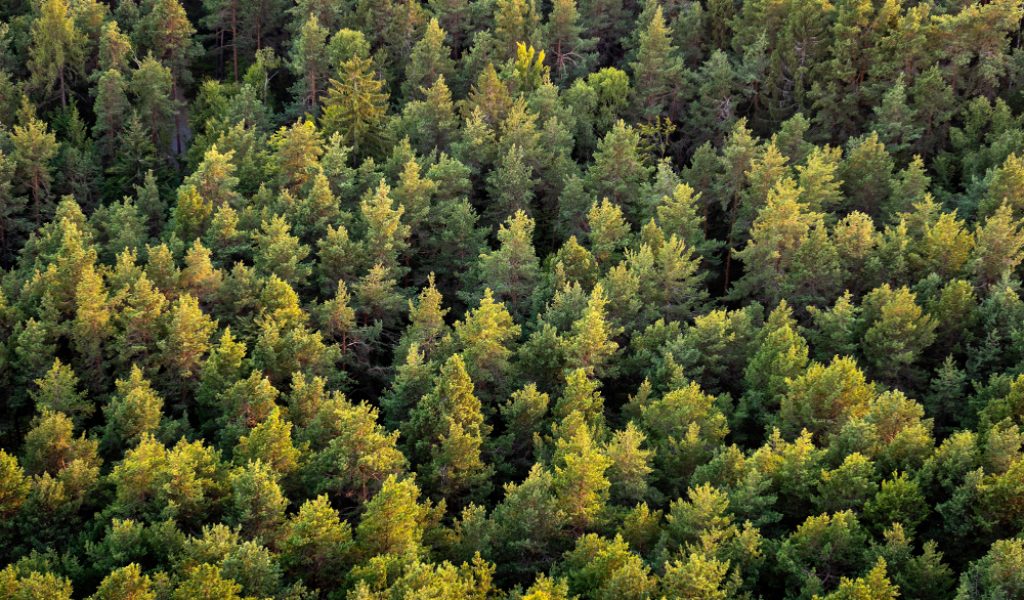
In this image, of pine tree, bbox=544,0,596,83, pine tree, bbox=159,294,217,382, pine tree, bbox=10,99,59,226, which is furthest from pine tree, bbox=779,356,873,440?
pine tree, bbox=10,99,59,226

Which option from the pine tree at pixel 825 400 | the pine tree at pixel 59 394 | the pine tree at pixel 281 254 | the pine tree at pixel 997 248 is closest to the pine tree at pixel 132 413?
the pine tree at pixel 59 394

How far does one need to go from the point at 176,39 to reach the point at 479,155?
24811 mm

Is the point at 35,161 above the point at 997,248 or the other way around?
the other way around

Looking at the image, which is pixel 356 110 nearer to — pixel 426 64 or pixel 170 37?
pixel 426 64

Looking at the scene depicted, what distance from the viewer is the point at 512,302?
57.6 meters

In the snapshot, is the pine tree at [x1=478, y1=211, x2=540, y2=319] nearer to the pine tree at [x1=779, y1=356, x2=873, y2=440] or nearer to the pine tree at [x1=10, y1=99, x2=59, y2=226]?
the pine tree at [x1=779, y1=356, x2=873, y2=440]

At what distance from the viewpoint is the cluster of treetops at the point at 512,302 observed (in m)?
42.2

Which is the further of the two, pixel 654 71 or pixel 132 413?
pixel 654 71

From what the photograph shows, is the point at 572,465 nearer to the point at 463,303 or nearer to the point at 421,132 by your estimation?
the point at 463,303

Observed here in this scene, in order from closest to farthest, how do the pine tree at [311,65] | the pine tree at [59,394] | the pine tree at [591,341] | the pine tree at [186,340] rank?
the pine tree at [59,394], the pine tree at [186,340], the pine tree at [591,341], the pine tree at [311,65]

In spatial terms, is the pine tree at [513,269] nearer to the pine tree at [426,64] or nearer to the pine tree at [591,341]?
the pine tree at [591,341]

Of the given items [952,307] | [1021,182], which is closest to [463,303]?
[952,307]

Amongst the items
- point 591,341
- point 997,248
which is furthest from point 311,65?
point 997,248

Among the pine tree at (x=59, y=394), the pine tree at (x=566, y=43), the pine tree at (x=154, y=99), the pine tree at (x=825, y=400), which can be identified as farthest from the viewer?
the pine tree at (x=566, y=43)
